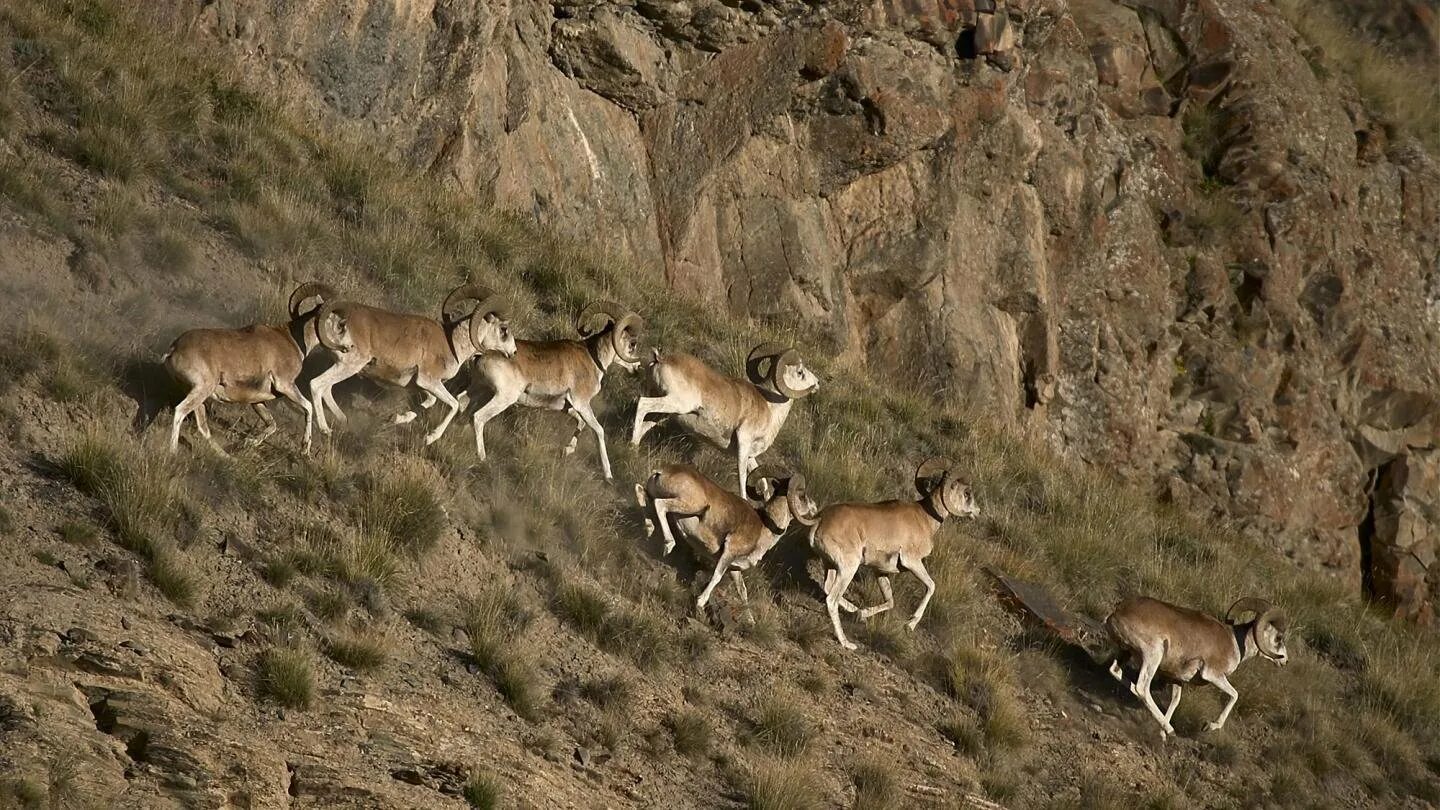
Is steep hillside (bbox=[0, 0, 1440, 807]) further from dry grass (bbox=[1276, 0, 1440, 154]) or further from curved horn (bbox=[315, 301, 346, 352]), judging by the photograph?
dry grass (bbox=[1276, 0, 1440, 154])

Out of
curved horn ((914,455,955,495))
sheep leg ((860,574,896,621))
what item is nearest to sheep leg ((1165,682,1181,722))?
sheep leg ((860,574,896,621))

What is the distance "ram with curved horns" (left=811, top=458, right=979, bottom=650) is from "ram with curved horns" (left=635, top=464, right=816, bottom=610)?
27 centimetres

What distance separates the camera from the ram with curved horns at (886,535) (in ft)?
44.6

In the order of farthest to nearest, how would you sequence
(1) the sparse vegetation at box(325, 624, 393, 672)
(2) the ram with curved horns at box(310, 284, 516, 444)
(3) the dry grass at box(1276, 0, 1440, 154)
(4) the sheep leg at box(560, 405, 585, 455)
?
(3) the dry grass at box(1276, 0, 1440, 154)
(4) the sheep leg at box(560, 405, 585, 455)
(2) the ram with curved horns at box(310, 284, 516, 444)
(1) the sparse vegetation at box(325, 624, 393, 672)

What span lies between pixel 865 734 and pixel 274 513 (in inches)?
182

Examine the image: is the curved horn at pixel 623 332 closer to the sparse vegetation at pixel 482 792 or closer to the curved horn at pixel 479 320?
the curved horn at pixel 479 320

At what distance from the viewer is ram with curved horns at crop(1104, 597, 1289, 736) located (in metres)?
14.5

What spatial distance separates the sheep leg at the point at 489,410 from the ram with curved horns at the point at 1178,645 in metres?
5.45

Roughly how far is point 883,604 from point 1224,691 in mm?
3180

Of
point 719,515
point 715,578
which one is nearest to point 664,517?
point 719,515

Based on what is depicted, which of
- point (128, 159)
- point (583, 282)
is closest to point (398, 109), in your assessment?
point (583, 282)

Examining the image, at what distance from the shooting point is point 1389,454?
27859 millimetres

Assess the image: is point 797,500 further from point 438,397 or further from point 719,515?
point 438,397

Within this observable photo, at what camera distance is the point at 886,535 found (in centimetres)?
1393
